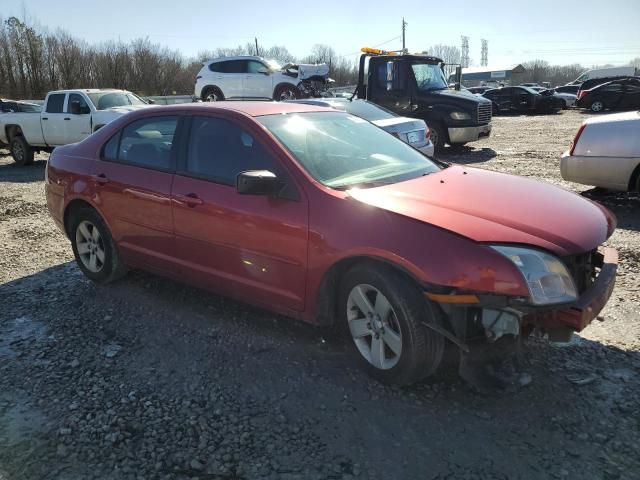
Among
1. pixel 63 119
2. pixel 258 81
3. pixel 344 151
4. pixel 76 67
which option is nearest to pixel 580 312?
pixel 344 151

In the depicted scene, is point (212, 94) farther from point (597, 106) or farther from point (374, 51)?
point (597, 106)

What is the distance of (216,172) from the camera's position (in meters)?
3.72

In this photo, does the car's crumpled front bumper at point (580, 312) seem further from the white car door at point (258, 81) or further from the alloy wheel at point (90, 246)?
the white car door at point (258, 81)

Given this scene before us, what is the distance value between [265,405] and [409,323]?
0.92m

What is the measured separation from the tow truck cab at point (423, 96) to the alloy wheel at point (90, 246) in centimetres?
919

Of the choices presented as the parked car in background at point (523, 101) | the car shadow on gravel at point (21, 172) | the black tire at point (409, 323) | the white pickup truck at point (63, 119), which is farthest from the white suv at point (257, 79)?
the parked car in background at point (523, 101)

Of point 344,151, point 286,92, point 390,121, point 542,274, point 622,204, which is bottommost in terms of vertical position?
point 622,204

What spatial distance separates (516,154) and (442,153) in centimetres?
173

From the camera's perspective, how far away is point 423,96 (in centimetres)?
1240

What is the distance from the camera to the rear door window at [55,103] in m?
12.9

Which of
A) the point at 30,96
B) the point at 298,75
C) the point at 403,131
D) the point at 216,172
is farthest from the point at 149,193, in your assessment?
the point at 30,96

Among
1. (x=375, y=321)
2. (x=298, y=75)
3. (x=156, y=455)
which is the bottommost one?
(x=156, y=455)

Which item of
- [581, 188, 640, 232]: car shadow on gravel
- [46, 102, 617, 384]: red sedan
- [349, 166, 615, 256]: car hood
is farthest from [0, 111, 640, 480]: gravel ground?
[581, 188, 640, 232]: car shadow on gravel

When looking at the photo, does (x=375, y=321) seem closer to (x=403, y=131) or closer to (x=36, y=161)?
(x=403, y=131)
